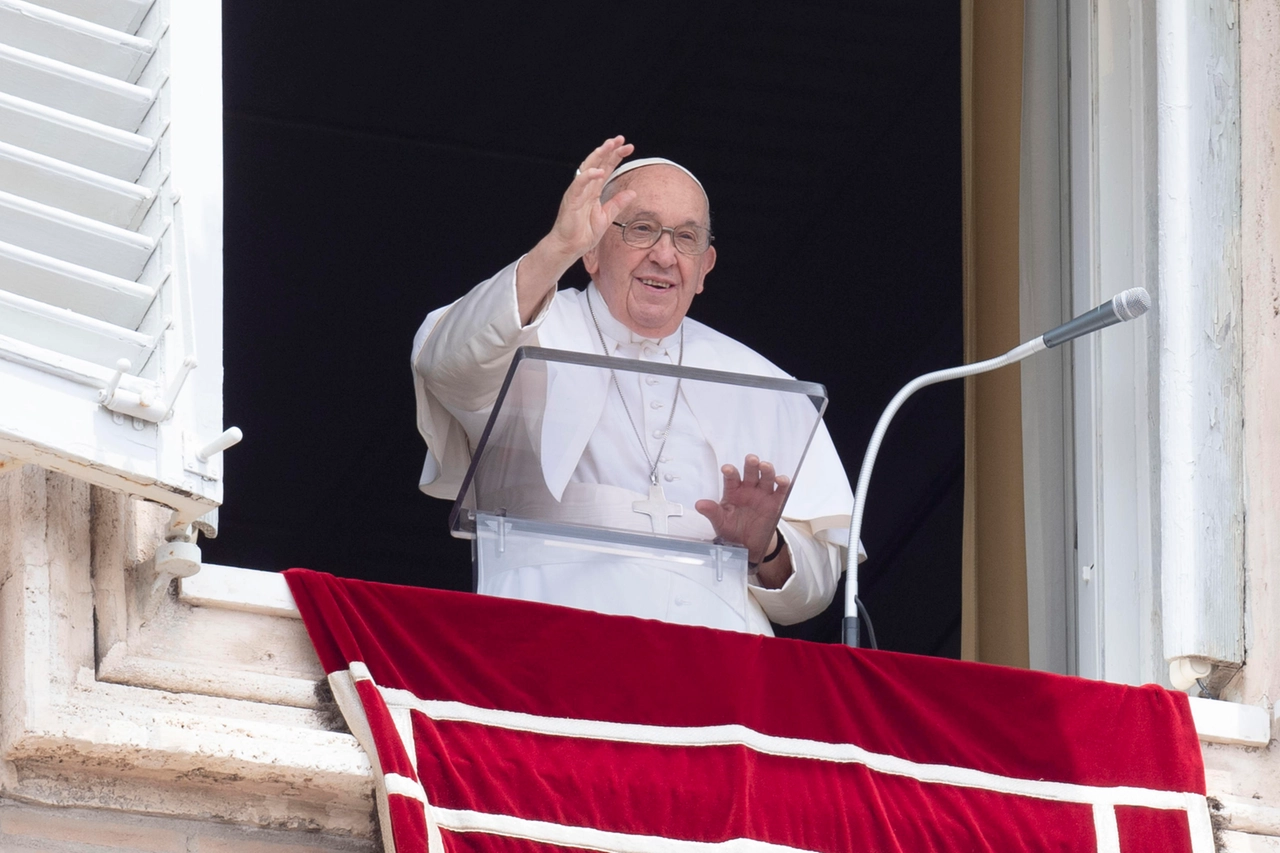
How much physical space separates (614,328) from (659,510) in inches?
32.5

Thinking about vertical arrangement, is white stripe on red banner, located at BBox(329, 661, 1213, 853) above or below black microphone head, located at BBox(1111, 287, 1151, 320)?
below

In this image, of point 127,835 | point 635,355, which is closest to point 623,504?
point 635,355

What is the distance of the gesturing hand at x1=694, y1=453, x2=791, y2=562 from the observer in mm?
3701

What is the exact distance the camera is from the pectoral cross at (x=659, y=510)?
3.76 m

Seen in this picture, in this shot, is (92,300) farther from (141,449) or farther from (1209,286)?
(1209,286)

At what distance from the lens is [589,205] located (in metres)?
3.76

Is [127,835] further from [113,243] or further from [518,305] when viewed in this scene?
[518,305]

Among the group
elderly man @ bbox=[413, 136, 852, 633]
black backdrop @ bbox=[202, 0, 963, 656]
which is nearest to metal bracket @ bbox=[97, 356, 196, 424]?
elderly man @ bbox=[413, 136, 852, 633]

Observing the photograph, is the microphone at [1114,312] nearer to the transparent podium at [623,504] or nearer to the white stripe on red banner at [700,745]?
the transparent podium at [623,504]

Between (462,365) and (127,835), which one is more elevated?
(462,365)

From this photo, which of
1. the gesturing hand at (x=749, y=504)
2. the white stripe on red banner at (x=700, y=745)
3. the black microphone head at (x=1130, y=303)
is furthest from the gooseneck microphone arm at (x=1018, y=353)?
the white stripe on red banner at (x=700, y=745)

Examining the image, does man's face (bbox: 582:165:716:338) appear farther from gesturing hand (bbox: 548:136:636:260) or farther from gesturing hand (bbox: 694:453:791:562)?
gesturing hand (bbox: 694:453:791:562)

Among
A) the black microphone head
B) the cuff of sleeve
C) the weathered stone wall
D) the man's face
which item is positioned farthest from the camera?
the man's face

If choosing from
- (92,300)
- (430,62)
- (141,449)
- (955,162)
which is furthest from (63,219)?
(955,162)
